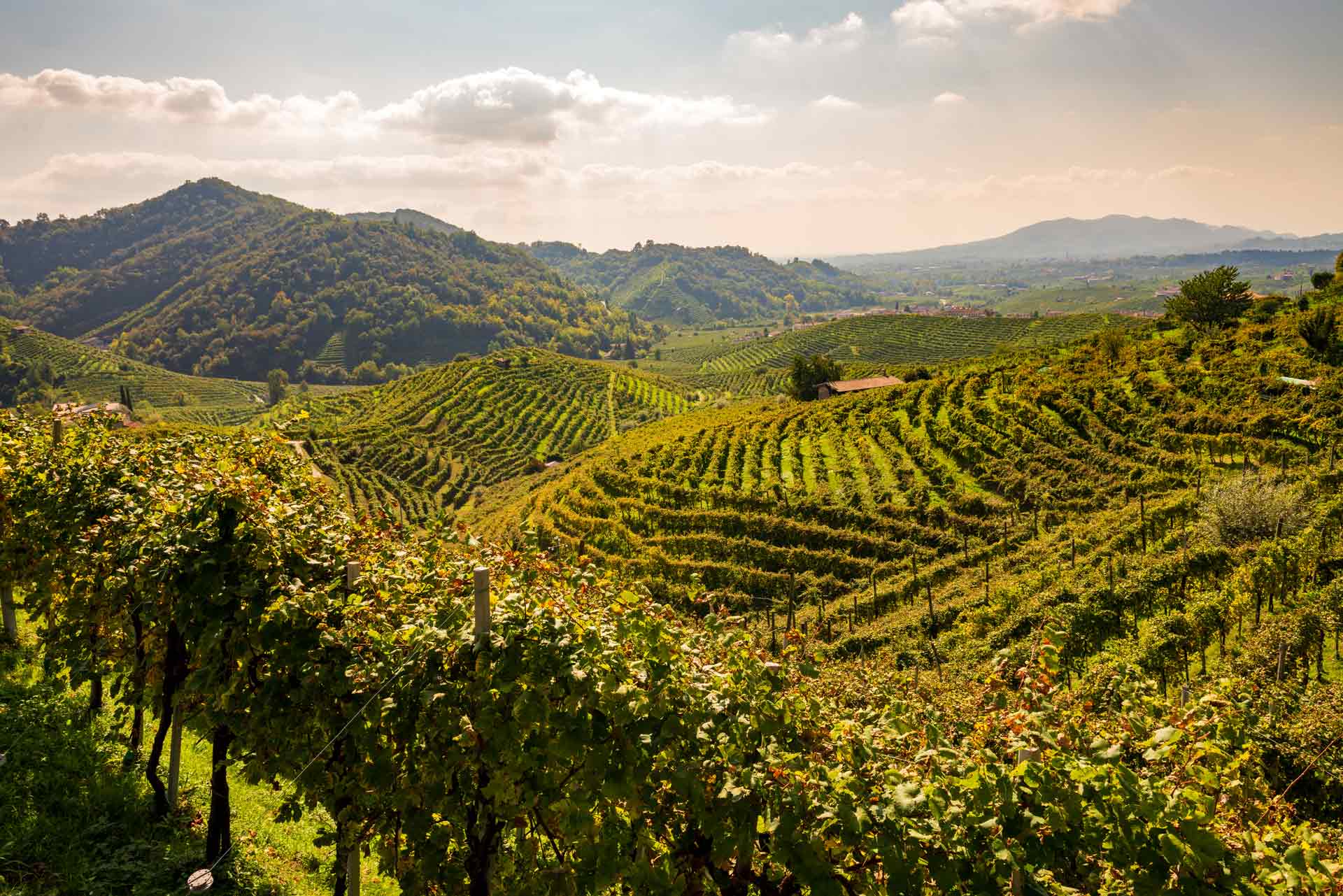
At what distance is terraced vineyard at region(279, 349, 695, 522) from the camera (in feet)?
259

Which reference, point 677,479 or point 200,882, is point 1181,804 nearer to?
point 200,882

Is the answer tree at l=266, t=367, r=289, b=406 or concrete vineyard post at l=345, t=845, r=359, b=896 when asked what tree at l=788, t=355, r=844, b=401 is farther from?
tree at l=266, t=367, r=289, b=406

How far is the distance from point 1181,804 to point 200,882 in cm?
656

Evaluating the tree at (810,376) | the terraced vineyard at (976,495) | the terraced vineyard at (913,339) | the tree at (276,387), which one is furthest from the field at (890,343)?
the tree at (276,387)

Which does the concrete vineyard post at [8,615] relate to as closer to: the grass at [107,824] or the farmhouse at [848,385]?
the grass at [107,824]

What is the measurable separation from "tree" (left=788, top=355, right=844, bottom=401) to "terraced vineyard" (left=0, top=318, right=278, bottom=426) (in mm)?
133388

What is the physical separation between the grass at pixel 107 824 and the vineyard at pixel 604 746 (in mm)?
106

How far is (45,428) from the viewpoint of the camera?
11.2 m

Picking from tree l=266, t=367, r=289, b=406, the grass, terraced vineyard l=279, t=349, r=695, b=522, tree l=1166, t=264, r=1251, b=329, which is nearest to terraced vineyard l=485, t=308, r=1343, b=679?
tree l=1166, t=264, r=1251, b=329

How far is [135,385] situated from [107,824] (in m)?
218

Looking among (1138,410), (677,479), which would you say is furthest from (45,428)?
(1138,410)

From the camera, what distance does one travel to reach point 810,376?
248ft

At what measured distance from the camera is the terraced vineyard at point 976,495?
24547 millimetres

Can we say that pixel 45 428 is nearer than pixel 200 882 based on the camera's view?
No
